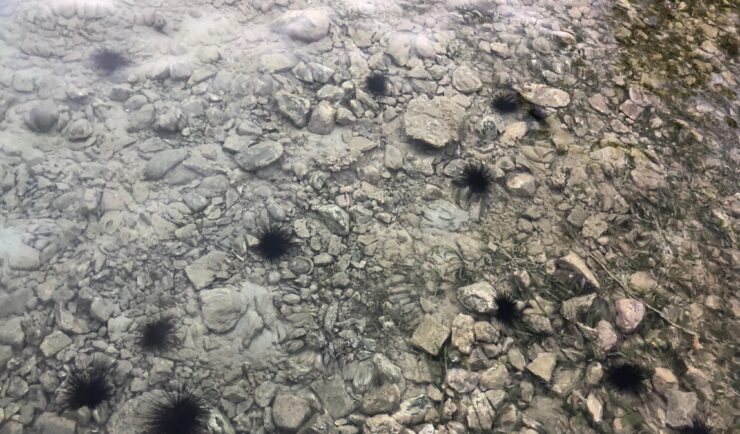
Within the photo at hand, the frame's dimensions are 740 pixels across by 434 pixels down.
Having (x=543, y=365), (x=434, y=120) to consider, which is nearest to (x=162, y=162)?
(x=434, y=120)

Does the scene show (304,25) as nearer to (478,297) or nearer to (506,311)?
(478,297)

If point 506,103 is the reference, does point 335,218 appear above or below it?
below

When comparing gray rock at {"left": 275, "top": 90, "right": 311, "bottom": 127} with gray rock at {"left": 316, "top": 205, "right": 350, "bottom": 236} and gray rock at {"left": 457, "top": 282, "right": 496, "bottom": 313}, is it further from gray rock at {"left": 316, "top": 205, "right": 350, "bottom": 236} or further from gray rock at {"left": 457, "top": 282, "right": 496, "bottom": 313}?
gray rock at {"left": 457, "top": 282, "right": 496, "bottom": 313}

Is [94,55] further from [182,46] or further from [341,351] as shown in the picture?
[341,351]

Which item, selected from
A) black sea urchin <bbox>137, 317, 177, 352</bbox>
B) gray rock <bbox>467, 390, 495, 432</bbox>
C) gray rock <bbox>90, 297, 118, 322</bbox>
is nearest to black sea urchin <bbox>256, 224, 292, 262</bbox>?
black sea urchin <bbox>137, 317, 177, 352</bbox>

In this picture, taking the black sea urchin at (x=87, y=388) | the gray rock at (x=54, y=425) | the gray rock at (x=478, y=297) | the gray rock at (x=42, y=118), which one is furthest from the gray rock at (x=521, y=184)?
the gray rock at (x=42, y=118)
